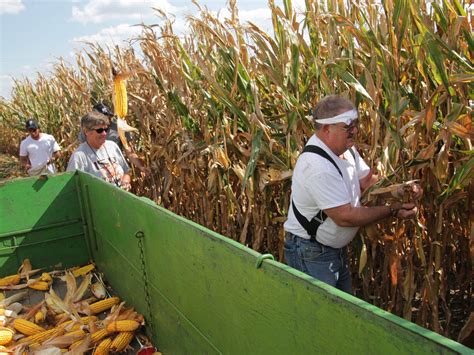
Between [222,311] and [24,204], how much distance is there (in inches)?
126

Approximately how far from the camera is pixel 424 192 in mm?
2535

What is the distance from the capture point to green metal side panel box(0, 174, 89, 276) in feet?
15.3

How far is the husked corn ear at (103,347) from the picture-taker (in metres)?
3.25

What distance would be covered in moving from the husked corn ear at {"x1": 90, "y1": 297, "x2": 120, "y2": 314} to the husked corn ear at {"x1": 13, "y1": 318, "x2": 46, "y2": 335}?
0.41 m

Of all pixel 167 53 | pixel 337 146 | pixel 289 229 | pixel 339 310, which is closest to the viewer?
pixel 339 310

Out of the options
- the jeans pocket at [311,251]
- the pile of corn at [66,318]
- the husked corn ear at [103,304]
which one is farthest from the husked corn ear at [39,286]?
the jeans pocket at [311,251]

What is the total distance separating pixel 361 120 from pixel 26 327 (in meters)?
2.87

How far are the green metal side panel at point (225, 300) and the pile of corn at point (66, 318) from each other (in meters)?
0.19

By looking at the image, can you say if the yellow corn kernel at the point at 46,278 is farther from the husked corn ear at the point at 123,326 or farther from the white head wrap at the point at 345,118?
the white head wrap at the point at 345,118

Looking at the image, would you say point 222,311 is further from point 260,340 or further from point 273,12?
point 273,12

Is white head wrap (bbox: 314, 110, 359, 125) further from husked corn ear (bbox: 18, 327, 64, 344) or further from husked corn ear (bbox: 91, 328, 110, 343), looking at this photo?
husked corn ear (bbox: 18, 327, 64, 344)

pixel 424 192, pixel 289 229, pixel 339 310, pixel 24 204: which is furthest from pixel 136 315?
pixel 339 310

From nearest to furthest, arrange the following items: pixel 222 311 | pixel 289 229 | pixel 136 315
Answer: pixel 222 311, pixel 289 229, pixel 136 315

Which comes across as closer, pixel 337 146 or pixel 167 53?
pixel 337 146
